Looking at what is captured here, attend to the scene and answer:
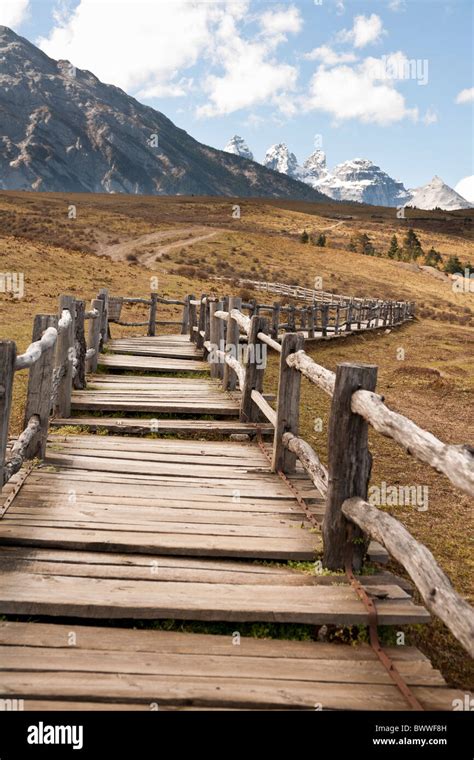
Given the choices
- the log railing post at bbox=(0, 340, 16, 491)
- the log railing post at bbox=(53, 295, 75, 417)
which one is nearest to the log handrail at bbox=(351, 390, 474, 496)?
the log railing post at bbox=(0, 340, 16, 491)

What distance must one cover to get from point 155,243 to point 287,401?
194ft

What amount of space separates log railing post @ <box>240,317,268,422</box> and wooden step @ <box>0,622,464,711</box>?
4.50 metres

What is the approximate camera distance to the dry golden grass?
7074 mm

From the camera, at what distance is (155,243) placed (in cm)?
6284

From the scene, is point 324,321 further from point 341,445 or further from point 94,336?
point 341,445

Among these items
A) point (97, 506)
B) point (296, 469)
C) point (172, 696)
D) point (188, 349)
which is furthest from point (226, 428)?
point (188, 349)

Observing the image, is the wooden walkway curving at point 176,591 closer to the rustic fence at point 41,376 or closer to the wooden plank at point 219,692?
the wooden plank at point 219,692

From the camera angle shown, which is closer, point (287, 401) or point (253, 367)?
point (287, 401)

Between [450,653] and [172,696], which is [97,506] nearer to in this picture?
[172,696]

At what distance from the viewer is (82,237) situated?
58938mm

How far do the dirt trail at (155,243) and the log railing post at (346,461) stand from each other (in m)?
44.4

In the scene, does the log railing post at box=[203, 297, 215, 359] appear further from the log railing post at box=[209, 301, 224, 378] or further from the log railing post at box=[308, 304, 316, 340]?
the log railing post at box=[308, 304, 316, 340]

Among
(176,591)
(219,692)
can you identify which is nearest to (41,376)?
(176,591)

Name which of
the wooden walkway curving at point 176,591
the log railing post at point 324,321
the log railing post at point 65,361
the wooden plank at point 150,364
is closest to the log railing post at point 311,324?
the log railing post at point 324,321
